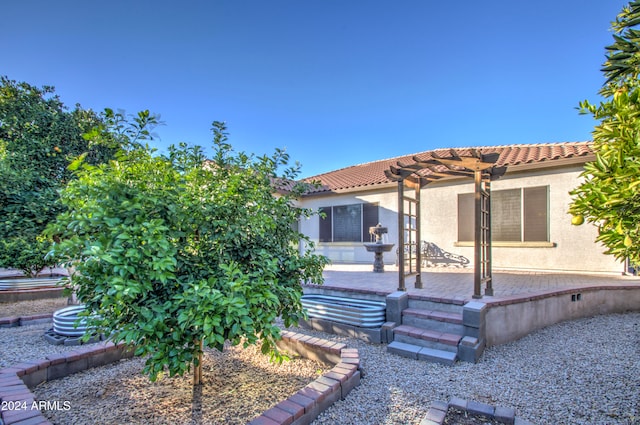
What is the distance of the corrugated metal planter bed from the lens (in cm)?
563

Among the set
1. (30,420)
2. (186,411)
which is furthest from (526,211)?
(30,420)

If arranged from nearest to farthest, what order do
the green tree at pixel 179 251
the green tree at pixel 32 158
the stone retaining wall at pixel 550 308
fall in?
the green tree at pixel 179 251 → the stone retaining wall at pixel 550 308 → the green tree at pixel 32 158

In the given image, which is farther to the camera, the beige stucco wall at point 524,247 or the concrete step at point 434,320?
the beige stucco wall at point 524,247

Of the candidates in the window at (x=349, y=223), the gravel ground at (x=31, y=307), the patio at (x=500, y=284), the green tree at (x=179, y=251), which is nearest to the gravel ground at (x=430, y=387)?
the green tree at (x=179, y=251)

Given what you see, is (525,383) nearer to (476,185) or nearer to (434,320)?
(434,320)

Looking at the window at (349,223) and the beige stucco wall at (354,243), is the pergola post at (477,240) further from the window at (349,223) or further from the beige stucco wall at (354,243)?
the window at (349,223)

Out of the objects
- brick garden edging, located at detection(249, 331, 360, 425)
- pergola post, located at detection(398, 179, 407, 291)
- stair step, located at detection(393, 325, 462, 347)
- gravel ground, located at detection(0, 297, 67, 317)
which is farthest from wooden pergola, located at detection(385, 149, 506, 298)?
gravel ground, located at detection(0, 297, 67, 317)

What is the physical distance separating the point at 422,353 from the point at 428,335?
1.20ft

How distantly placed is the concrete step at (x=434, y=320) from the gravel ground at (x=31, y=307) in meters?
8.45

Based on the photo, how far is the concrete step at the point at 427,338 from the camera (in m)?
4.82

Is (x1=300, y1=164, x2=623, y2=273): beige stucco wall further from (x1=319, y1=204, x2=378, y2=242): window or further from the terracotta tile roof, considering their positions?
the terracotta tile roof

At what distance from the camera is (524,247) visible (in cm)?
961

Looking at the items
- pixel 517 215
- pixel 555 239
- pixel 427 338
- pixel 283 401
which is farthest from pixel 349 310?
pixel 555 239

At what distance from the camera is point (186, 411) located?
3111mm
